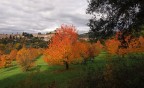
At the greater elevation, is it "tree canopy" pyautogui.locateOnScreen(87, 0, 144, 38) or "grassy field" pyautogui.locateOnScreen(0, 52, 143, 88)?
"tree canopy" pyautogui.locateOnScreen(87, 0, 144, 38)

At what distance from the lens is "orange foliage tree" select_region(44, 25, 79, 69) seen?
52.5m

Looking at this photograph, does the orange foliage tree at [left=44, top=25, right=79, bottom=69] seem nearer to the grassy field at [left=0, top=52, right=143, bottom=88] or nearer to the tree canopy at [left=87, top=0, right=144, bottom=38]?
the grassy field at [left=0, top=52, right=143, bottom=88]

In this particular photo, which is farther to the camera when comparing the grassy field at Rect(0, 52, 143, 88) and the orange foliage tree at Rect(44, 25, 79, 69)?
the orange foliage tree at Rect(44, 25, 79, 69)

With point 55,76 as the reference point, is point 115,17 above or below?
above

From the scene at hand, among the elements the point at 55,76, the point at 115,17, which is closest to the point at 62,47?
the point at 55,76

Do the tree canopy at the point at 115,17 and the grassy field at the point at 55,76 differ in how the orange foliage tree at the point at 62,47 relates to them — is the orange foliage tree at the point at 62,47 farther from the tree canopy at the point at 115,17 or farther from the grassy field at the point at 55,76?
the tree canopy at the point at 115,17

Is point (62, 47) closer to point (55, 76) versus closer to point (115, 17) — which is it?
point (55, 76)

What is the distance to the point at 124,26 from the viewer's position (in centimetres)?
1709

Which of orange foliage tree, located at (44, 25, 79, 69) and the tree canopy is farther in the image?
orange foliage tree, located at (44, 25, 79, 69)

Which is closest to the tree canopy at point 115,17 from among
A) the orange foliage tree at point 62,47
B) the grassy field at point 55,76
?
the grassy field at point 55,76

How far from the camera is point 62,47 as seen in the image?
172 ft

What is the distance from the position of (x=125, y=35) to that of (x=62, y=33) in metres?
37.0

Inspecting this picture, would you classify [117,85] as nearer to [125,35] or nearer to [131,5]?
[131,5]

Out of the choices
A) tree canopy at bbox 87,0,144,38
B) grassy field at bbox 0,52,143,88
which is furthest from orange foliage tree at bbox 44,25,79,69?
tree canopy at bbox 87,0,144,38
